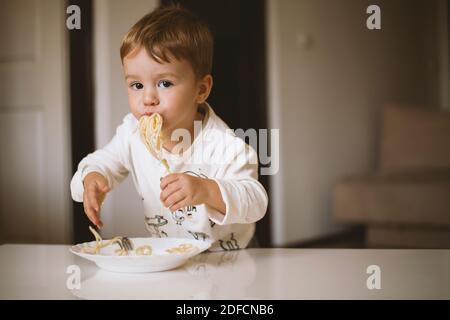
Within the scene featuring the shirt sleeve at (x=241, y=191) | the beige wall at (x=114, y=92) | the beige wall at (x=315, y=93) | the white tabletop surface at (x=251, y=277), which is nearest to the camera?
the white tabletop surface at (x=251, y=277)

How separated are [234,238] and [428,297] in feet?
1.03

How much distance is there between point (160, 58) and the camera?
587 mm

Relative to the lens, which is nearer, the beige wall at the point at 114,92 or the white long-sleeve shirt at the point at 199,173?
the white long-sleeve shirt at the point at 199,173

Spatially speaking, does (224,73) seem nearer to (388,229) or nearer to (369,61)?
(369,61)

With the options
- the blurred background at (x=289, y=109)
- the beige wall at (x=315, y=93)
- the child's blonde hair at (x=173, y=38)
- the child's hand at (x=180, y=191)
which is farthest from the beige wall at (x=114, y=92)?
the beige wall at (x=315, y=93)

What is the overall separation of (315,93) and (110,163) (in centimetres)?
135

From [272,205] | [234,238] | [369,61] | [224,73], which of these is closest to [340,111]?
[369,61]

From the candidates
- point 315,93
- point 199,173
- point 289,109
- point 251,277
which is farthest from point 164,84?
point 315,93

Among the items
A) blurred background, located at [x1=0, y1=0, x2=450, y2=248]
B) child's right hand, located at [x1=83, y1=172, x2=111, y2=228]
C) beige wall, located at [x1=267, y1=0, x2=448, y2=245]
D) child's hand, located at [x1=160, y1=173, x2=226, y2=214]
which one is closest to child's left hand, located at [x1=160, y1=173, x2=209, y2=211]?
child's hand, located at [x1=160, y1=173, x2=226, y2=214]

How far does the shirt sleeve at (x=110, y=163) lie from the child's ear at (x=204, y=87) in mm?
132

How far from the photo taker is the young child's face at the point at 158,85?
0.59 meters

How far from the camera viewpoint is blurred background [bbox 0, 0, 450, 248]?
73 cm

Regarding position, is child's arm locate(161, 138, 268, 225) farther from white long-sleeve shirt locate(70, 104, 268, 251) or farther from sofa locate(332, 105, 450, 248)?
sofa locate(332, 105, 450, 248)

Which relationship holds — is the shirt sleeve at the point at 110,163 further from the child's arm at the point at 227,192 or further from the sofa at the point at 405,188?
the sofa at the point at 405,188
